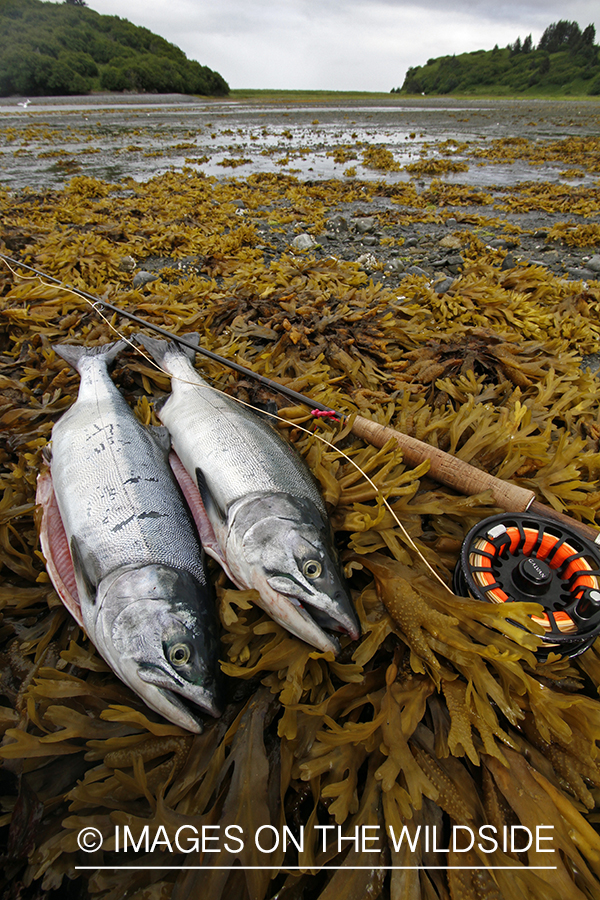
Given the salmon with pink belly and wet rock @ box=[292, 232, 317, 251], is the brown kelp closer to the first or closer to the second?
the salmon with pink belly

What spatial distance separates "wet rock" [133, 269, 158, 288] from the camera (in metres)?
5.20

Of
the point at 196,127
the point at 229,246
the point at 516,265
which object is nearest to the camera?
the point at 516,265

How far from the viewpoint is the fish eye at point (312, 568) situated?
179 cm

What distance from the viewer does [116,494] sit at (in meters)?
2.12

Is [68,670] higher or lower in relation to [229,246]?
lower

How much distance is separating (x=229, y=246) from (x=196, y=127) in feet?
90.7

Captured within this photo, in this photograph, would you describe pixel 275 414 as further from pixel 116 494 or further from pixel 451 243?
pixel 451 243

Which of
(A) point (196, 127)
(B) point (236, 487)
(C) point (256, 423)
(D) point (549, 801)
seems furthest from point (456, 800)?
(A) point (196, 127)

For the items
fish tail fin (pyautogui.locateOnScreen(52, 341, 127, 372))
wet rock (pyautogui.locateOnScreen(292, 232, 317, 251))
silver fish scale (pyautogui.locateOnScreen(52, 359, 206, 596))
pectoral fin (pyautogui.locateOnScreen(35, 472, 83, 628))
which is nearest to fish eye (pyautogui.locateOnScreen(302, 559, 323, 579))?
silver fish scale (pyautogui.locateOnScreen(52, 359, 206, 596))

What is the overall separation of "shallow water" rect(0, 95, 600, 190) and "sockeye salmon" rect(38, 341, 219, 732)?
1216 cm

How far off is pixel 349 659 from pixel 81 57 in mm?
85666

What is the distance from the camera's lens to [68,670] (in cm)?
187

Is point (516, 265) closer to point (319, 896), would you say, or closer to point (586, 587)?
point (586, 587)

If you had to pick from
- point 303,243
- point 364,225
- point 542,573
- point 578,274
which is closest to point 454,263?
point 578,274
